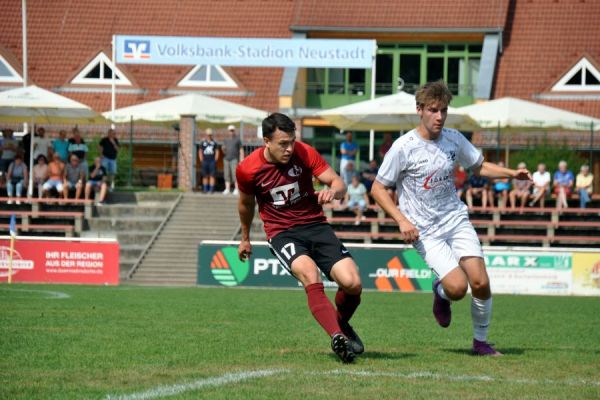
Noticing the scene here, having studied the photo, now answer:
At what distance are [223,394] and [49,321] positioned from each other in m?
5.91

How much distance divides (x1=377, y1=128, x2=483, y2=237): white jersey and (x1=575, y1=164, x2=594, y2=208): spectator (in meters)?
21.8

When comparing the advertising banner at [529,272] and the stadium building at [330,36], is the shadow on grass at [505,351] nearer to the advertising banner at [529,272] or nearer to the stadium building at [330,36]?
the advertising banner at [529,272]

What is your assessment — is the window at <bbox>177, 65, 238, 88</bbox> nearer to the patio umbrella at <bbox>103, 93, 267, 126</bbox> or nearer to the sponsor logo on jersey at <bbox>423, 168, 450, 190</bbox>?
the patio umbrella at <bbox>103, 93, 267, 126</bbox>

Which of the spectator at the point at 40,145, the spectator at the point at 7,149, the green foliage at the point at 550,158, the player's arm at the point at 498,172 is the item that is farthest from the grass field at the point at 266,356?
the green foliage at the point at 550,158

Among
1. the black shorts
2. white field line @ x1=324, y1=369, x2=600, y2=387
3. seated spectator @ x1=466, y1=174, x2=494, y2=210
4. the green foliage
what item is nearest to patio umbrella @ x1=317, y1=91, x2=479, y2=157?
seated spectator @ x1=466, y1=174, x2=494, y2=210

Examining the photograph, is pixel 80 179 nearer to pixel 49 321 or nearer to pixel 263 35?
pixel 263 35

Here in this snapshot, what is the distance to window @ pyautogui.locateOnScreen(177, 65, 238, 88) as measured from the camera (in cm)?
4594

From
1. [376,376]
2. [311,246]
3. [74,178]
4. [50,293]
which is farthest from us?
[74,178]

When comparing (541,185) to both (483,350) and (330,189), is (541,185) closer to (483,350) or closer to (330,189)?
(483,350)

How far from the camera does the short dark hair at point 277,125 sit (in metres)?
9.49

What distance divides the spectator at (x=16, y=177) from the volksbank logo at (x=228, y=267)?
731cm

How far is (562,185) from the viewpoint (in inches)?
1227

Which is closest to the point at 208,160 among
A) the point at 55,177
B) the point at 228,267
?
the point at 55,177

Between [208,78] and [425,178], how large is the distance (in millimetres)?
36639
